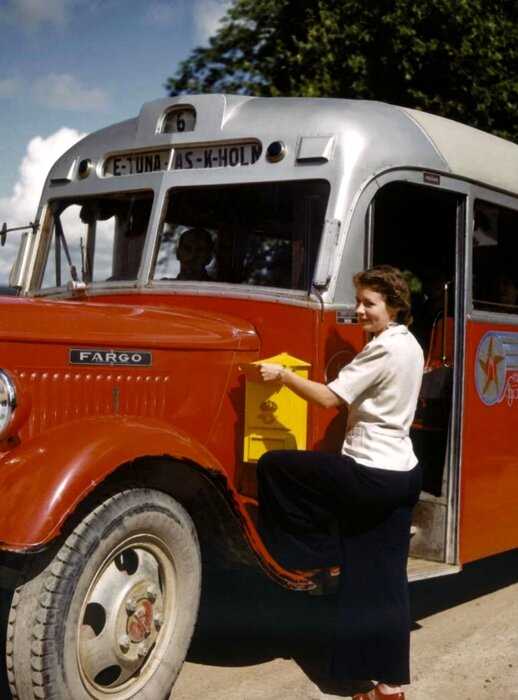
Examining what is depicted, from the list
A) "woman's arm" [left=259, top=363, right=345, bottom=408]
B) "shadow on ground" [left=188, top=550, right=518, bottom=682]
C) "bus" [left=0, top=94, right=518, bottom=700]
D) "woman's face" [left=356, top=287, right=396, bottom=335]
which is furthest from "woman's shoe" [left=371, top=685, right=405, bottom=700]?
"woman's face" [left=356, top=287, right=396, bottom=335]

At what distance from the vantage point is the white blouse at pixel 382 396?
3.83 m

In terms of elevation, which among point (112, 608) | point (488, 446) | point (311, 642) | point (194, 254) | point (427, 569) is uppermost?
point (194, 254)

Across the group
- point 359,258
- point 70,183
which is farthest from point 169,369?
point 70,183

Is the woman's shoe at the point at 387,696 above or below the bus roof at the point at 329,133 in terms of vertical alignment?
below

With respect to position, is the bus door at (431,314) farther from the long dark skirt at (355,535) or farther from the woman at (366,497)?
the long dark skirt at (355,535)

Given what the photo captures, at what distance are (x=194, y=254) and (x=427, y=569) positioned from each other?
1.86 meters

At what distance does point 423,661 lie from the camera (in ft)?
14.3

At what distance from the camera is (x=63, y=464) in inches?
127

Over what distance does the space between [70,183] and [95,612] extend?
8.11ft

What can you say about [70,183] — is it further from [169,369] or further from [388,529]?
[388,529]

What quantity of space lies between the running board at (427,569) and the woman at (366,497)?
1.83 ft

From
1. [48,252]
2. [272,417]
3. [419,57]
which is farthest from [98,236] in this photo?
[419,57]

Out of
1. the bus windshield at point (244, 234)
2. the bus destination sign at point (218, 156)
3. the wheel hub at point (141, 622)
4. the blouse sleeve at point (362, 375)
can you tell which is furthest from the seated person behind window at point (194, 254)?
the wheel hub at point (141, 622)

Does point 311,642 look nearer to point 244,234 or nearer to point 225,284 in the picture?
point 225,284
